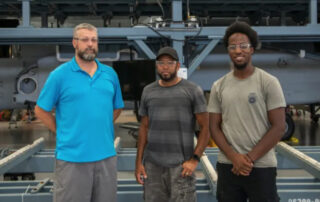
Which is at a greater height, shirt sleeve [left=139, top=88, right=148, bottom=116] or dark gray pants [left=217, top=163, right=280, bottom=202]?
shirt sleeve [left=139, top=88, right=148, bottom=116]

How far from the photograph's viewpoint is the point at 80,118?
7.39ft

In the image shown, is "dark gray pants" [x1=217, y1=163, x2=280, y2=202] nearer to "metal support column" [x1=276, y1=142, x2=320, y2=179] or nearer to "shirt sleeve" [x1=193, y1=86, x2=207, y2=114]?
"shirt sleeve" [x1=193, y1=86, x2=207, y2=114]

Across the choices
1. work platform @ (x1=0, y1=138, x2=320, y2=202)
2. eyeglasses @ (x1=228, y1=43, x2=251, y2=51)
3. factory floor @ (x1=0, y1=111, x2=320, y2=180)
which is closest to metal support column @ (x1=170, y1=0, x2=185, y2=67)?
work platform @ (x1=0, y1=138, x2=320, y2=202)

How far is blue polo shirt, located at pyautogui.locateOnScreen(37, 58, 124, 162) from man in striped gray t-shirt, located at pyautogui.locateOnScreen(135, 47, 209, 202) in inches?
14.6

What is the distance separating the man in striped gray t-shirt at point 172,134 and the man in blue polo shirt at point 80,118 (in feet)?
1.12

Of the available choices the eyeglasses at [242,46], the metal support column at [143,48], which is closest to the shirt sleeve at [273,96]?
the eyeglasses at [242,46]

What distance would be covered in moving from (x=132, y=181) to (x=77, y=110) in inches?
61.1

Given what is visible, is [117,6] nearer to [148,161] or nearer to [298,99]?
[298,99]

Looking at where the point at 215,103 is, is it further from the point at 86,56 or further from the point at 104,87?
the point at 86,56

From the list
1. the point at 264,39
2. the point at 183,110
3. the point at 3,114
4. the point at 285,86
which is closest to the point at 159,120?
the point at 183,110

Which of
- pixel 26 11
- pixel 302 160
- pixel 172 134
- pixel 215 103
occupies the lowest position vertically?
pixel 302 160

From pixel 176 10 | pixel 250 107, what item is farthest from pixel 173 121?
pixel 176 10

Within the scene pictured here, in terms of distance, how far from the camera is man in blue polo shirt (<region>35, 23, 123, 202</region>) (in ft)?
7.40

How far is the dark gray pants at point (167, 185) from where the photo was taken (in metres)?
2.37
